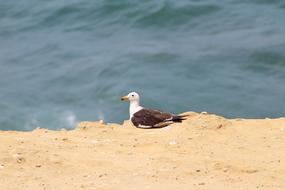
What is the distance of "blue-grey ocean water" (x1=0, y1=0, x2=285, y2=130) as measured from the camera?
2045 centimetres

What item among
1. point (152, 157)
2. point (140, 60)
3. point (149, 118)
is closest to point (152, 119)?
point (149, 118)

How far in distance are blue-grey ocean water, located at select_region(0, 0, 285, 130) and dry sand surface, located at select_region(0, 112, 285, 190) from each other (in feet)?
26.1

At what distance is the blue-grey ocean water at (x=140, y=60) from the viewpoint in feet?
67.1

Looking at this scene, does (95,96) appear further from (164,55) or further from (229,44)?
(229,44)

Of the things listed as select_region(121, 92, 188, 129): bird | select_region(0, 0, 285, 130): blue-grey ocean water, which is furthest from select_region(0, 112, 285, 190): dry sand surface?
select_region(0, 0, 285, 130): blue-grey ocean water

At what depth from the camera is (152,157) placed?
33.3ft

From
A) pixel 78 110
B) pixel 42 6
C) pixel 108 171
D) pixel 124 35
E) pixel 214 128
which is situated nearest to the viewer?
pixel 108 171

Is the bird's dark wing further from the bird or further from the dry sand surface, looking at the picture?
the dry sand surface

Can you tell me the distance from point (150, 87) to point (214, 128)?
9629mm

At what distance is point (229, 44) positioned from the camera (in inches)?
923

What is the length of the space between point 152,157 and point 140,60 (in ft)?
42.7

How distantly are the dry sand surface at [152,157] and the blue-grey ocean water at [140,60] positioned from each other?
795 cm

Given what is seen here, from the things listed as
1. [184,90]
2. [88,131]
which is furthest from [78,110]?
[88,131]

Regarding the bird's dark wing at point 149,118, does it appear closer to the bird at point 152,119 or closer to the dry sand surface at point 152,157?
the bird at point 152,119
